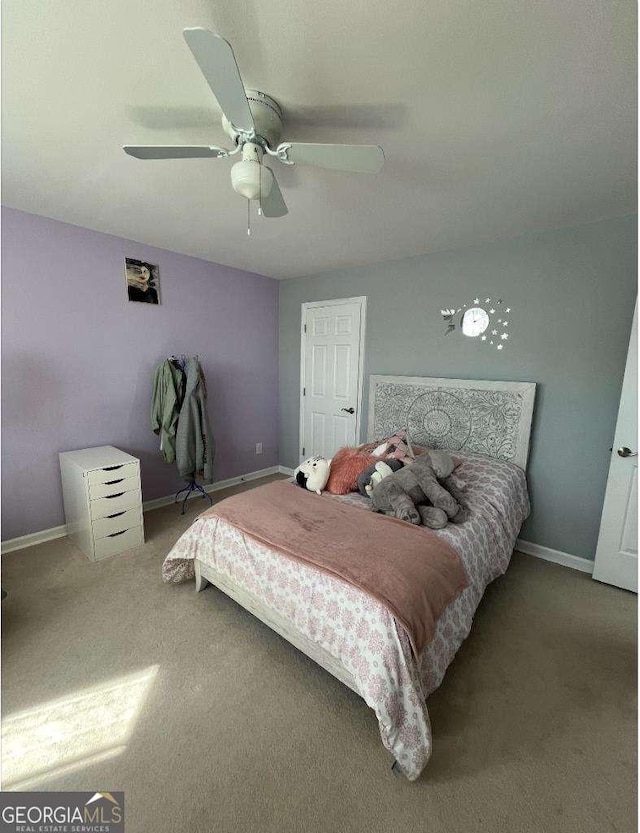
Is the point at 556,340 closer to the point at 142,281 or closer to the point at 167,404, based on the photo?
the point at 167,404

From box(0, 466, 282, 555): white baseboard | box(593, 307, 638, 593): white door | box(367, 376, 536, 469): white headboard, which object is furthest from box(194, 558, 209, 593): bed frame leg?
box(593, 307, 638, 593): white door

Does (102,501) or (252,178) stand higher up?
(252,178)

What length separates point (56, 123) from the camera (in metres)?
1.42

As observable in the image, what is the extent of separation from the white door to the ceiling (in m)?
1.13

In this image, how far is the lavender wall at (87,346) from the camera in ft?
7.81

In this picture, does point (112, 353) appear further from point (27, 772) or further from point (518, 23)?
point (518, 23)

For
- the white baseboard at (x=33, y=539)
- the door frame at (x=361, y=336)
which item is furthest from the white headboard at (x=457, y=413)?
the white baseboard at (x=33, y=539)

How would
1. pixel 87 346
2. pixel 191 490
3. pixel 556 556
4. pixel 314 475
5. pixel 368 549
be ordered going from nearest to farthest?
pixel 368 549, pixel 314 475, pixel 556 556, pixel 87 346, pixel 191 490

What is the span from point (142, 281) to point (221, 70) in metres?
2.42

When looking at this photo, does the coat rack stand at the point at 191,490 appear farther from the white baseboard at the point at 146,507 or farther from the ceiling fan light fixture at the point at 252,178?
the ceiling fan light fixture at the point at 252,178

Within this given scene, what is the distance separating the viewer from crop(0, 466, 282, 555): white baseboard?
2.48 m

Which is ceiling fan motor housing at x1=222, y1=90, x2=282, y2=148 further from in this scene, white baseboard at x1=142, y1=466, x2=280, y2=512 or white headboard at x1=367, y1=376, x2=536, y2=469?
white baseboard at x1=142, y1=466, x2=280, y2=512

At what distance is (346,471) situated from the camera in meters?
2.37

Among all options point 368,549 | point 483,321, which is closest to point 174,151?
point 368,549
